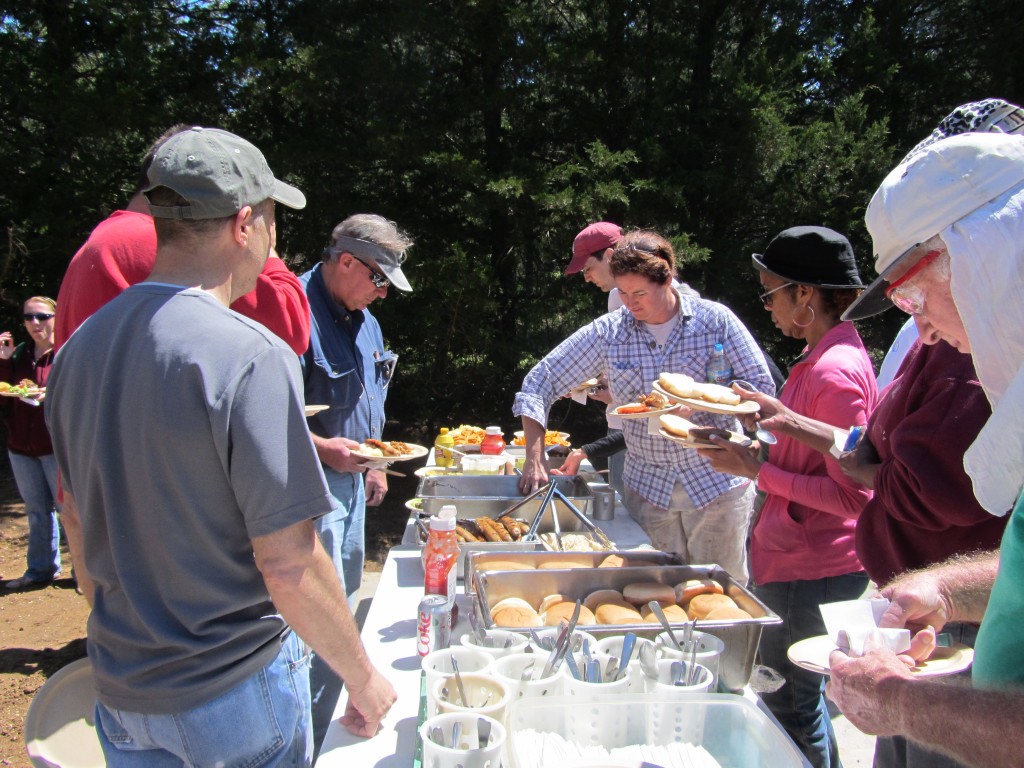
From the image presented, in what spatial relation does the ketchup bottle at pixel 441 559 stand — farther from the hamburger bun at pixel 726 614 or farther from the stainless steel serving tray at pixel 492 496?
the stainless steel serving tray at pixel 492 496

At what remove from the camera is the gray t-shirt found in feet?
3.97

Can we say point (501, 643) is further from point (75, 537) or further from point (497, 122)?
point (497, 122)

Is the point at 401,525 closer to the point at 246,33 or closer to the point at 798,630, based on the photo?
the point at 798,630

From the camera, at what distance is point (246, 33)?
795 centimetres

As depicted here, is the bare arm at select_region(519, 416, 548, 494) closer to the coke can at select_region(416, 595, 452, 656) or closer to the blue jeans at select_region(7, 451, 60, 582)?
the coke can at select_region(416, 595, 452, 656)

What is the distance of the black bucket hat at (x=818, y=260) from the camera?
2338 millimetres

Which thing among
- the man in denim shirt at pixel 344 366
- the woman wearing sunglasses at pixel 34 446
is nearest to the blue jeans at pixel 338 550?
the man in denim shirt at pixel 344 366

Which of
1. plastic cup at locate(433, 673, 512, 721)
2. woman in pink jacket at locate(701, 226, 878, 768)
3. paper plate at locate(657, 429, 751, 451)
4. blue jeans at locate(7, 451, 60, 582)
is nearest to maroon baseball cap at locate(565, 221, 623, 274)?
woman in pink jacket at locate(701, 226, 878, 768)

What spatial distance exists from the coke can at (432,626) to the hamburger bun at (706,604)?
2.02ft

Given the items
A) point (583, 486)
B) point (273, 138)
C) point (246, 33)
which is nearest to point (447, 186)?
point (273, 138)

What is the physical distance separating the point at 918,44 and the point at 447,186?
18.1 ft

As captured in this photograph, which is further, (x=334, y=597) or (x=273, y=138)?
(x=273, y=138)

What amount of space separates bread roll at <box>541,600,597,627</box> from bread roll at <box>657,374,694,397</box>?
92cm

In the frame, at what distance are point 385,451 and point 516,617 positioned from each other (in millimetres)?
1141
